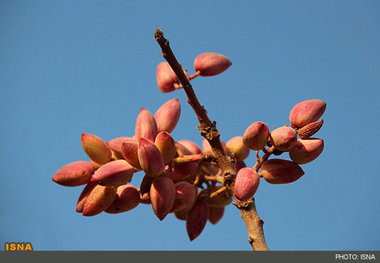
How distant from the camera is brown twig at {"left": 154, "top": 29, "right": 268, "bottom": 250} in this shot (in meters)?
0.82

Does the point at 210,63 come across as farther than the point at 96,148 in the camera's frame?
Yes

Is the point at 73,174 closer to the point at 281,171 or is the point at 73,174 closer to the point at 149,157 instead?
the point at 149,157

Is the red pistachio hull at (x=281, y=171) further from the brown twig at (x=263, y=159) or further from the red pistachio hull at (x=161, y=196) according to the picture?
the red pistachio hull at (x=161, y=196)

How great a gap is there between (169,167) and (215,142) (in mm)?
130

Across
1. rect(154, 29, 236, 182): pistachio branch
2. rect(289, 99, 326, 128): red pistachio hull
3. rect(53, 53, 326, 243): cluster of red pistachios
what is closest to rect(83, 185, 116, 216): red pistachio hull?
rect(53, 53, 326, 243): cluster of red pistachios

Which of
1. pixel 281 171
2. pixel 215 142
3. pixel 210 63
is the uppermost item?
pixel 210 63

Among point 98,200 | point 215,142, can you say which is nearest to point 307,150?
point 215,142

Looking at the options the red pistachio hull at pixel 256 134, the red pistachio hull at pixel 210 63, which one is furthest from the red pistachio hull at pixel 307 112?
the red pistachio hull at pixel 210 63

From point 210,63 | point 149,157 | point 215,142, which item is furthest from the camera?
point 210,63

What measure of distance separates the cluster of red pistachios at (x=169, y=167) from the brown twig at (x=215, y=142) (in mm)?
32

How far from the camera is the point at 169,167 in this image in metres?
0.95

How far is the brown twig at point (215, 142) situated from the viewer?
0.82 metres

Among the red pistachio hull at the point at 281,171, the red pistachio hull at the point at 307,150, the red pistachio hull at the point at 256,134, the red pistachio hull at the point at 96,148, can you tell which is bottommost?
the red pistachio hull at the point at 281,171
